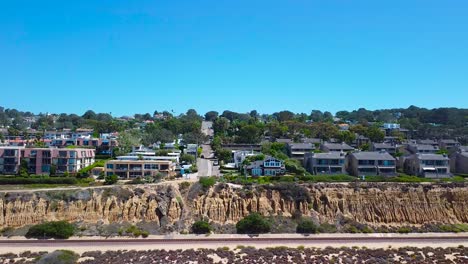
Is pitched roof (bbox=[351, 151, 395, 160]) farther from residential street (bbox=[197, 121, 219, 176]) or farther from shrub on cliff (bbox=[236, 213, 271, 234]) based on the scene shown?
shrub on cliff (bbox=[236, 213, 271, 234])

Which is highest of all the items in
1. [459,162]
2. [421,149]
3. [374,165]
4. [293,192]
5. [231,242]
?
[421,149]

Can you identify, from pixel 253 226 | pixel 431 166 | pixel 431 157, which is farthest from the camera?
pixel 431 157

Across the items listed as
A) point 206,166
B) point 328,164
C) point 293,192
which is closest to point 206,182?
point 293,192

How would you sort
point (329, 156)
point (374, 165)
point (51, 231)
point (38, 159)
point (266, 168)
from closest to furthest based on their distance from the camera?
point (51, 231) < point (38, 159) < point (266, 168) < point (374, 165) < point (329, 156)

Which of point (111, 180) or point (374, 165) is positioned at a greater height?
point (374, 165)

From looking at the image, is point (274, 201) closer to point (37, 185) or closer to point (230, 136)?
point (37, 185)

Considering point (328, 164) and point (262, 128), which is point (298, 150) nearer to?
point (328, 164)
